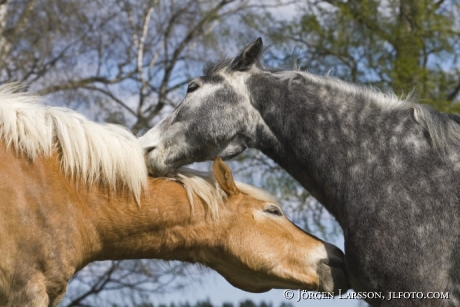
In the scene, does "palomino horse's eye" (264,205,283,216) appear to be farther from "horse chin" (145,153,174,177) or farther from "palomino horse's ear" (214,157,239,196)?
"horse chin" (145,153,174,177)

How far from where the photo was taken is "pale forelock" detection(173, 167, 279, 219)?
16.3 ft

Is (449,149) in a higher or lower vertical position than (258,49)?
lower

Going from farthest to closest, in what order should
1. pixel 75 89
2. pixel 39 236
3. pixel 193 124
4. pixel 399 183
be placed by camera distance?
pixel 75 89 → pixel 193 124 → pixel 399 183 → pixel 39 236

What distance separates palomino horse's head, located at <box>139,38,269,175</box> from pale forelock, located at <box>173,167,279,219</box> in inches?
3.8

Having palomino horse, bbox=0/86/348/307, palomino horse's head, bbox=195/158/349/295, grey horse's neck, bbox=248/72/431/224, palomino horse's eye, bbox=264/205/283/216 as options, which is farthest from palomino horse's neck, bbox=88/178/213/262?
grey horse's neck, bbox=248/72/431/224

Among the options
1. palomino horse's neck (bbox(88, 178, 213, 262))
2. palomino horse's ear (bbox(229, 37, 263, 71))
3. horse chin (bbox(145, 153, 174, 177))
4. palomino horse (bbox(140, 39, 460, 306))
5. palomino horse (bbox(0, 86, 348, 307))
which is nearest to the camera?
palomino horse (bbox(0, 86, 348, 307))

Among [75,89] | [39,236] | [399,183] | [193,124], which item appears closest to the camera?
[39,236]

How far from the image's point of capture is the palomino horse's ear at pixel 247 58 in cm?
527

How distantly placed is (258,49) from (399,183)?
1.33 metres

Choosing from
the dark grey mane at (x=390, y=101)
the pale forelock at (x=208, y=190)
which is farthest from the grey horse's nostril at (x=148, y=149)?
the dark grey mane at (x=390, y=101)

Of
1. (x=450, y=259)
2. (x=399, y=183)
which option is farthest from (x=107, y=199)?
(x=450, y=259)

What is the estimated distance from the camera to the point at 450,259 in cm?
451

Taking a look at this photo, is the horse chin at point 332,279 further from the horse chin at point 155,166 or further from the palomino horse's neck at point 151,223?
the horse chin at point 155,166

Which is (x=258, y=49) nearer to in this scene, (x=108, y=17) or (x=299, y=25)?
(x=299, y=25)
